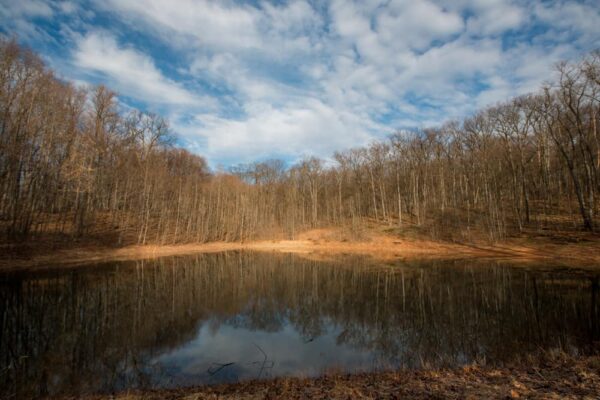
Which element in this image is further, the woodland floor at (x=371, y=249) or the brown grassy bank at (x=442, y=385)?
the woodland floor at (x=371, y=249)

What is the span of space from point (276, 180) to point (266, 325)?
171 feet

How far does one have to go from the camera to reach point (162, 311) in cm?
1320

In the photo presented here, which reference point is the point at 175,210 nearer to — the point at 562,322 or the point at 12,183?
the point at 12,183

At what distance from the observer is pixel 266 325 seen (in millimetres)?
12055

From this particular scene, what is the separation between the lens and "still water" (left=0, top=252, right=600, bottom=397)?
7.84 meters

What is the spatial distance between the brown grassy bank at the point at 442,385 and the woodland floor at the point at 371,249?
20304 millimetres

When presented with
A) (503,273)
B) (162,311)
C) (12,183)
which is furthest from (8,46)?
(503,273)

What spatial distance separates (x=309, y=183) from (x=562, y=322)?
2022 inches

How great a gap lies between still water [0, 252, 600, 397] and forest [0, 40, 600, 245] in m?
11.7

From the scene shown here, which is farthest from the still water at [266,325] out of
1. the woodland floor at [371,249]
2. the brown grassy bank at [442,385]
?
the woodland floor at [371,249]

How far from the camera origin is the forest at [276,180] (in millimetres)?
24281

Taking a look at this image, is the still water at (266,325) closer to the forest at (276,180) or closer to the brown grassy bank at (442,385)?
the brown grassy bank at (442,385)

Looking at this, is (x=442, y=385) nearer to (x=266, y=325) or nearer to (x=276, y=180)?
(x=266, y=325)

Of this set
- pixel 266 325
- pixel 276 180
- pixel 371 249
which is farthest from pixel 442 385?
pixel 276 180
